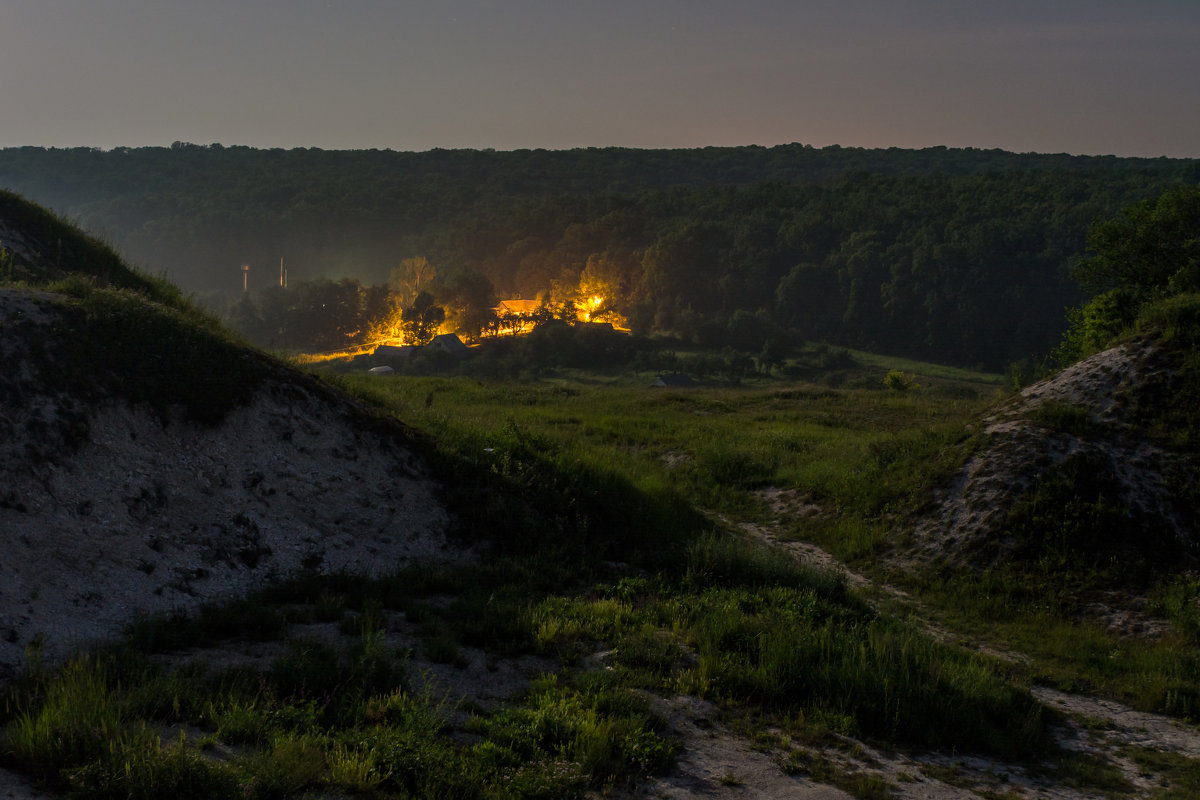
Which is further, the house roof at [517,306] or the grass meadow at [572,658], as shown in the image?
the house roof at [517,306]

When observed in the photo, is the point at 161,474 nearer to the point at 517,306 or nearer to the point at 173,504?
the point at 173,504

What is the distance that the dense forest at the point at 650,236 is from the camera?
3140 inches

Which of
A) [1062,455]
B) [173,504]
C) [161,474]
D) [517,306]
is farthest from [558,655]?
[517,306]

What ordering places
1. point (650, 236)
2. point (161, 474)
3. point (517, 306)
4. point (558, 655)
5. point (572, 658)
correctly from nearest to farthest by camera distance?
1. point (572, 658)
2. point (558, 655)
3. point (161, 474)
4. point (517, 306)
5. point (650, 236)

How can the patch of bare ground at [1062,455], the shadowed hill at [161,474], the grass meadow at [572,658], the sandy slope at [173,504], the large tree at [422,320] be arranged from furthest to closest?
the large tree at [422,320] → the patch of bare ground at [1062,455] → the shadowed hill at [161,474] → the sandy slope at [173,504] → the grass meadow at [572,658]

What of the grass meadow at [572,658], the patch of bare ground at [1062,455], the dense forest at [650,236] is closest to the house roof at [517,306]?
the dense forest at [650,236]

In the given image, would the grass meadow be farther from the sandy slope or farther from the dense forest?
the dense forest

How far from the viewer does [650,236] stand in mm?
103188

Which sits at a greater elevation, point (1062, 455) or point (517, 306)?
point (517, 306)

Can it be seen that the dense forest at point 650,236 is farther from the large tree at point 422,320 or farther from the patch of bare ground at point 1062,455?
the patch of bare ground at point 1062,455

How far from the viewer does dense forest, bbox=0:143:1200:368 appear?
7975cm

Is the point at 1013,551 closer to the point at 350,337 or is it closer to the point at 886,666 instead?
the point at 886,666

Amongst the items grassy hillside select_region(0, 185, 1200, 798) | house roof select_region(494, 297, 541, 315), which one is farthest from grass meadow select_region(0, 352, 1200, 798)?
house roof select_region(494, 297, 541, 315)

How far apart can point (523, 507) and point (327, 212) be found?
117517 mm
